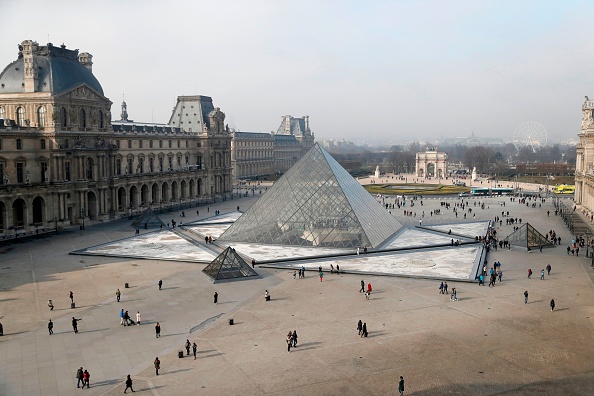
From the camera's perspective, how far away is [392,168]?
154m

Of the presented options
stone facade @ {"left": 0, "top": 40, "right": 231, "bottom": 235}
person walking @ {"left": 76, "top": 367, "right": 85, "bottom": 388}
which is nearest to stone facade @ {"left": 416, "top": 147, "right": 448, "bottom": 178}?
stone facade @ {"left": 0, "top": 40, "right": 231, "bottom": 235}

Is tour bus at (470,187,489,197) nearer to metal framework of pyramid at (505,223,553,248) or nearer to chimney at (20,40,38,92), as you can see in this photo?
metal framework of pyramid at (505,223,553,248)

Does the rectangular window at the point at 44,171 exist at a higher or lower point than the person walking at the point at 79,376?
higher

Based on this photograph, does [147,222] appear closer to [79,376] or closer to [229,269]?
[229,269]

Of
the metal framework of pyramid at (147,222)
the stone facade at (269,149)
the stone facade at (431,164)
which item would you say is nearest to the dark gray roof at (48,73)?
the metal framework of pyramid at (147,222)

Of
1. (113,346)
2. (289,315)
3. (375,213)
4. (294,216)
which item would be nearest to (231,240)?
(294,216)

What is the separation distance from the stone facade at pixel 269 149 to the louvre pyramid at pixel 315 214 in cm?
6891

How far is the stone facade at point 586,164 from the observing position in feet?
193

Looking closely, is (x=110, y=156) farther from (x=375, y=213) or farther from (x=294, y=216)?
(x=375, y=213)

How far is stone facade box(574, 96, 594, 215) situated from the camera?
193ft

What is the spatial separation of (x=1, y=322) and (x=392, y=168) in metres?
136

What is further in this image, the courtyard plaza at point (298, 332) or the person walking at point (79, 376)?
the courtyard plaza at point (298, 332)

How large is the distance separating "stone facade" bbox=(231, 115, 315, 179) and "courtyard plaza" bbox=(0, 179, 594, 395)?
8244 centimetres

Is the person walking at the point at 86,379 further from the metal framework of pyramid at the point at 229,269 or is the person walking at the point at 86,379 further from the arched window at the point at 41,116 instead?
the arched window at the point at 41,116
